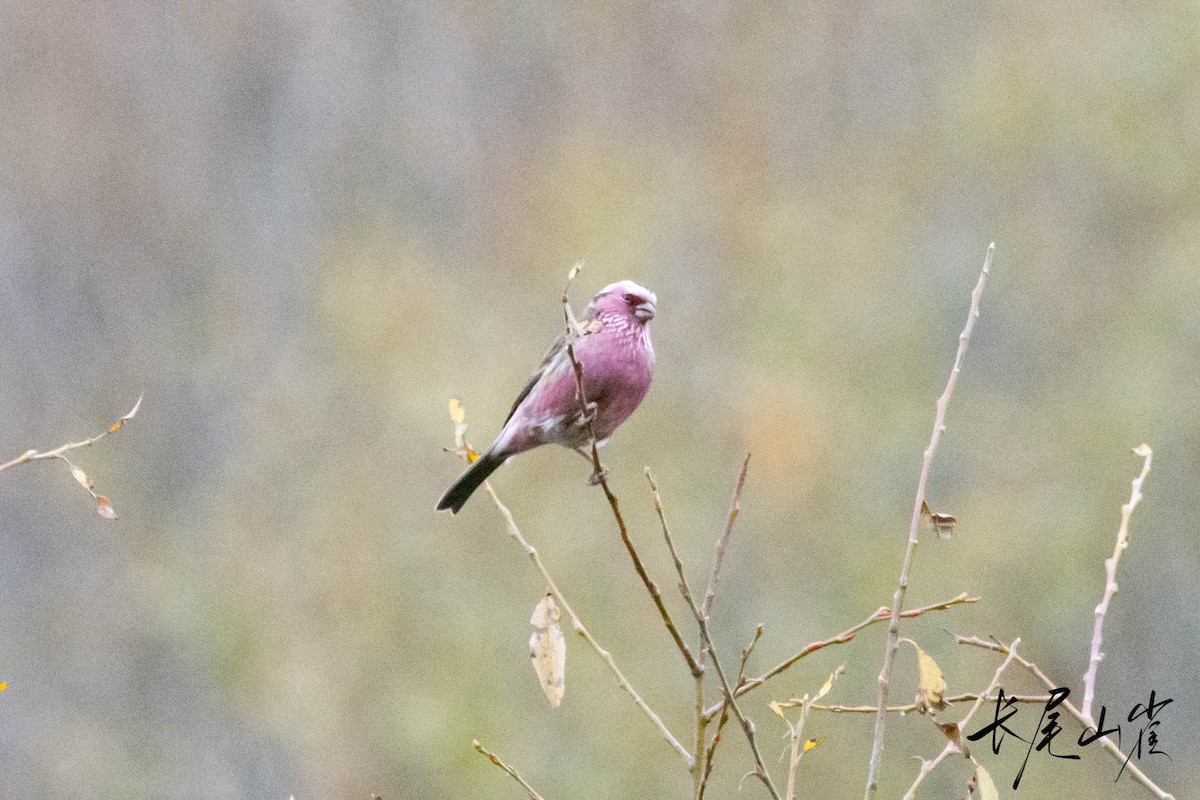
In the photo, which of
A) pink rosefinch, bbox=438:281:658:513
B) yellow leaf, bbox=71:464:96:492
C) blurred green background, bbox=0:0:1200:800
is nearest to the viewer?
yellow leaf, bbox=71:464:96:492

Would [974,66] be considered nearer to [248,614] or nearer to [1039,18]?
[1039,18]

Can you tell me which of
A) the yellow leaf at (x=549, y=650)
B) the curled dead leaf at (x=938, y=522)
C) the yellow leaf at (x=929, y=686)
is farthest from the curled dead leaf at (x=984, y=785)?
the yellow leaf at (x=549, y=650)

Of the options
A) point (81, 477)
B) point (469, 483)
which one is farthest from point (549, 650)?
point (469, 483)

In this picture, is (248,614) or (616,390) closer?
(616,390)

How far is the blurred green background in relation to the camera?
9094 mm

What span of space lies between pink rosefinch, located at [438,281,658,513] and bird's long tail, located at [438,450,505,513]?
168mm

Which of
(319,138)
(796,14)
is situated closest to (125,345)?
(319,138)

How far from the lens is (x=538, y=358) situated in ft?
31.4

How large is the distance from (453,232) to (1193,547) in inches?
226

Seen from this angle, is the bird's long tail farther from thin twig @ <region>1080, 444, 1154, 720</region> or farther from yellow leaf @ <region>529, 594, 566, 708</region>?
thin twig @ <region>1080, 444, 1154, 720</region>

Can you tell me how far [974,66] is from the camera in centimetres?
1084

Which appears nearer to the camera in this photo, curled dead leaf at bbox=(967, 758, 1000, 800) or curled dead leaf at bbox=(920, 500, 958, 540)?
curled dead leaf at bbox=(967, 758, 1000, 800)

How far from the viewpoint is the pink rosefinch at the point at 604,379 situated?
9.85 ft

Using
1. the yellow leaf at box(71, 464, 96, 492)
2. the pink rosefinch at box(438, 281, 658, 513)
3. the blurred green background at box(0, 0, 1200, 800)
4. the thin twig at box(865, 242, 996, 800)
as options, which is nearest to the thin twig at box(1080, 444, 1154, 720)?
the thin twig at box(865, 242, 996, 800)
